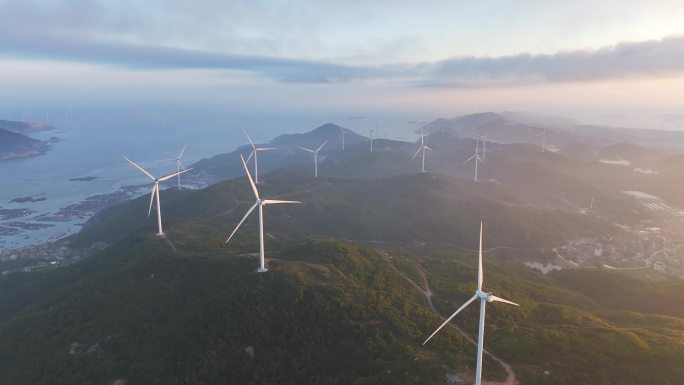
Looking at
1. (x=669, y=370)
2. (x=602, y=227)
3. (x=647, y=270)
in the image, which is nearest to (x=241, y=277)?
(x=669, y=370)

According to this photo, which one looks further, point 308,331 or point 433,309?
point 433,309

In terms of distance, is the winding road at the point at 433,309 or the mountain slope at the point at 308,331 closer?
the winding road at the point at 433,309

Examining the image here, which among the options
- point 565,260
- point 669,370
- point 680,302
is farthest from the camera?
point 565,260

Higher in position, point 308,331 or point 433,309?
point 308,331

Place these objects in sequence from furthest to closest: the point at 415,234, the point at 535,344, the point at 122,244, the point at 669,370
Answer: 1. the point at 415,234
2. the point at 122,244
3. the point at 535,344
4. the point at 669,370

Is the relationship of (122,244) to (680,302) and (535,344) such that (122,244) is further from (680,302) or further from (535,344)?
(680,302)

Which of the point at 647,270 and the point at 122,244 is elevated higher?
the point at 122,244

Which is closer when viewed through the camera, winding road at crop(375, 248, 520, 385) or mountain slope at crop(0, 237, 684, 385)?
winding road at crop(375, 248, 520, 385)

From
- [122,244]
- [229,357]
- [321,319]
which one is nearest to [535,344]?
[321,319]

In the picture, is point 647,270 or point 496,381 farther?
point 647,270

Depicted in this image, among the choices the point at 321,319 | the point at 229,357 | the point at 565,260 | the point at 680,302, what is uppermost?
the point at 321,319
